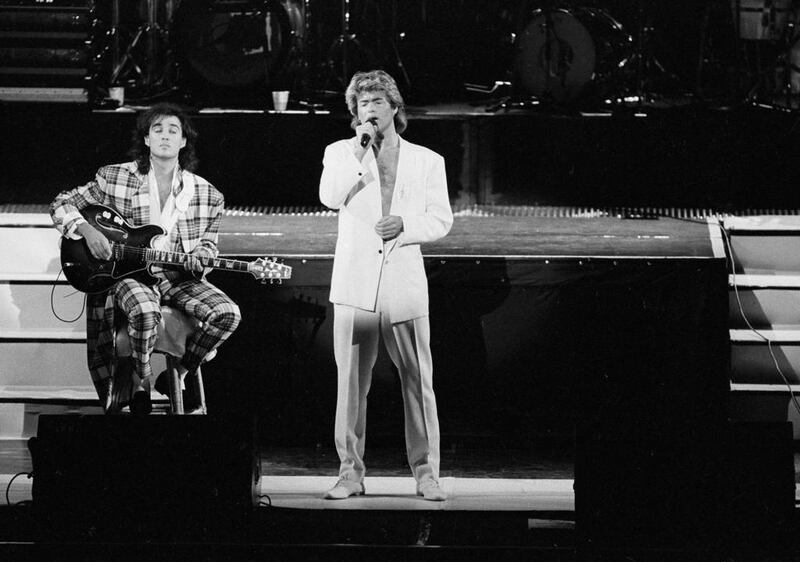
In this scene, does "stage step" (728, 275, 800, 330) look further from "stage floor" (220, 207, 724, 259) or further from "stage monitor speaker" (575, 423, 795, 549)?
"stage monitor speaker" (575, 423, 795, 549)

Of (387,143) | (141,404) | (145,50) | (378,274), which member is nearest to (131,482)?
(141,404)

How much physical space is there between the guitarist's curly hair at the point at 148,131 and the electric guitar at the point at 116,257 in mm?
311

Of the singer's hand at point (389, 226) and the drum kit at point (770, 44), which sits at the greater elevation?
the drum kit at point (770, 44)

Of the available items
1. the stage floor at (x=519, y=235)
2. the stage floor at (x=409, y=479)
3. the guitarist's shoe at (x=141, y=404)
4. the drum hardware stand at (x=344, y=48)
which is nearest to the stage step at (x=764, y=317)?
the stage floor at (x=519, y=235)

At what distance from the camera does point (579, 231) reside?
6.97 metres

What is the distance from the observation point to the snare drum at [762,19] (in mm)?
8398

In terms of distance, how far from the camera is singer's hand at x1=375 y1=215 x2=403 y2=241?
5273 millimetres

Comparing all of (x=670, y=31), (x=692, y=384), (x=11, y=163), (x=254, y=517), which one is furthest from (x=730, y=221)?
(x=11, y=163)

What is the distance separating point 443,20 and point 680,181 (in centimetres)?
217

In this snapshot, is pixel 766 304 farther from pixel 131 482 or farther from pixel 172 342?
pixel 131 482

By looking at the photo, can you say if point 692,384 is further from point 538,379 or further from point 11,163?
point 11,163

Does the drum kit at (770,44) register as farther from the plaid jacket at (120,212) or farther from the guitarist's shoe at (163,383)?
the guitarist's shoe at (163,383)

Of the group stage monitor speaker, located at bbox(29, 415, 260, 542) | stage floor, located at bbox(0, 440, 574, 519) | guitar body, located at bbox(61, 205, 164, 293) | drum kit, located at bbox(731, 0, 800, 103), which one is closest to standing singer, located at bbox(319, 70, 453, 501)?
stage floor, located at bbox(0, 440, 574, 519)

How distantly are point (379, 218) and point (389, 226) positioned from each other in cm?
15
